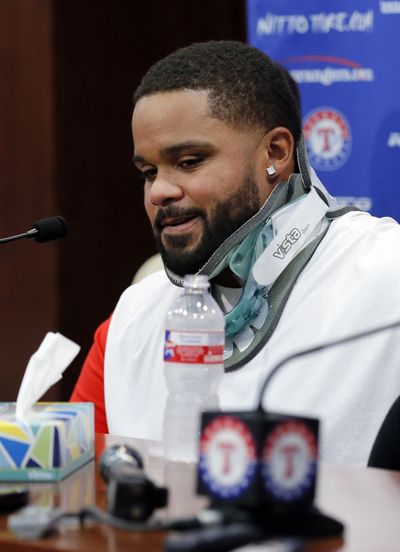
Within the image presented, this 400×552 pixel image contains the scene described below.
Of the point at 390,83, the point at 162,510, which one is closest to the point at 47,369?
the point at 162,510

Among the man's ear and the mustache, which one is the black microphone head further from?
the man's ear

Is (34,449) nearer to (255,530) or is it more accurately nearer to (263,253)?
(255,530)

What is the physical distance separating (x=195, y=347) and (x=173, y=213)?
0.64 metres

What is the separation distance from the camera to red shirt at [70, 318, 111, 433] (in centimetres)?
224

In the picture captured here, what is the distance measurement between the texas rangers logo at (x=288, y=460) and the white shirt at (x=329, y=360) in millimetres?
780

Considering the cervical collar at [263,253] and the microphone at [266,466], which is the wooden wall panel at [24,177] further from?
the microphone at [266,466]

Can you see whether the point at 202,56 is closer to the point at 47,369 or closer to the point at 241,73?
the point at 241,73

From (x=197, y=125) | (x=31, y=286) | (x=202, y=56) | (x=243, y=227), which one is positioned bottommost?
(x=31, y=286)

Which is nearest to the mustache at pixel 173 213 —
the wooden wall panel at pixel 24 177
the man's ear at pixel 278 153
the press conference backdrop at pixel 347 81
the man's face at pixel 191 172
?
the man's face at pixel 191 172

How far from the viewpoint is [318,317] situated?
2027 mm

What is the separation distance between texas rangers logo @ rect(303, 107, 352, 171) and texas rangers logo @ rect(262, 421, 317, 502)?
6.92 ft

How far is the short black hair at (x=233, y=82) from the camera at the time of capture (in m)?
2.11

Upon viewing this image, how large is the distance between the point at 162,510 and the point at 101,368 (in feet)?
3.86

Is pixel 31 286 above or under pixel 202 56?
under
